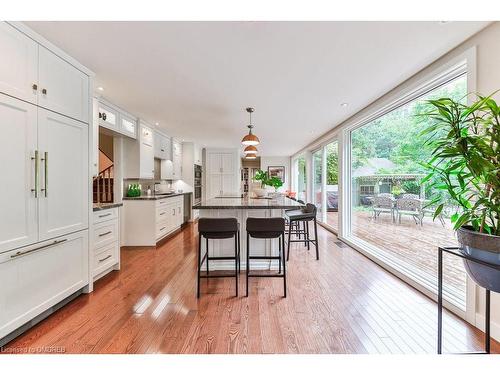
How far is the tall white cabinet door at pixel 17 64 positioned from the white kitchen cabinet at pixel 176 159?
4206 mm

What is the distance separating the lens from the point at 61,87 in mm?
2156

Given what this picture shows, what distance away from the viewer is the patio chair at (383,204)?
11.0ft

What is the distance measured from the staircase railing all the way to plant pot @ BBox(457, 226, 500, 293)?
4950 mm

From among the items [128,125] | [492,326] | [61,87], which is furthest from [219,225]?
[128,125]

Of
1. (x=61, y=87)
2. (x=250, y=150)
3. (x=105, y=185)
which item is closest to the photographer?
(x=61, y=87)

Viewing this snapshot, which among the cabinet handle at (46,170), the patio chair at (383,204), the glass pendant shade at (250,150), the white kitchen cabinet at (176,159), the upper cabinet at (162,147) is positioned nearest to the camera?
the cabinet handle at (46,170)

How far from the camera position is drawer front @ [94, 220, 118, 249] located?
9.07ft

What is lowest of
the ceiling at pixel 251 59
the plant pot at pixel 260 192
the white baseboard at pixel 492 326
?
the white baseboard at pixel 492 326

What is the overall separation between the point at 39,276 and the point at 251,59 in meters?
2.68

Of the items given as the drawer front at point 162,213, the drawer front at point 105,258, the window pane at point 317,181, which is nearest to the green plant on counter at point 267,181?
the drawer front at point 162,213

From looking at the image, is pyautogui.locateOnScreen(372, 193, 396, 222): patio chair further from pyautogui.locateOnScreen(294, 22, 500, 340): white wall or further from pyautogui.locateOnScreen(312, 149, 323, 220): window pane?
pyautogui.locateOnScreen(312, 149, 323, 220): window pane

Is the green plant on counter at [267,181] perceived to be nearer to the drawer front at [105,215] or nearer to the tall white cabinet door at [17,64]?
the drawer front at [105,215]

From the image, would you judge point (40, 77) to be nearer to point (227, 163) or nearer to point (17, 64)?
point (17, 64)
